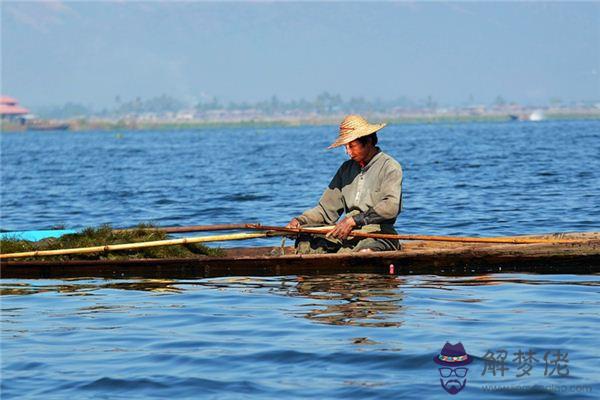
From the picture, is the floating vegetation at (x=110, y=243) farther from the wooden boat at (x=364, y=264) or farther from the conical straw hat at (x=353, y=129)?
the conical straw hat at (x=353, y=129)

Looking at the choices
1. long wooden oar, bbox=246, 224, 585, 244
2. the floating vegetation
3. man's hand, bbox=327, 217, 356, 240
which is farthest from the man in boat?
the floating vegetation

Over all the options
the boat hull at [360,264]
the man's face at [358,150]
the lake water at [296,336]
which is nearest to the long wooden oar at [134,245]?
the boat hull at [360,264]

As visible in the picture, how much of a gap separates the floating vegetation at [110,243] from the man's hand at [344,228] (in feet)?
5.62

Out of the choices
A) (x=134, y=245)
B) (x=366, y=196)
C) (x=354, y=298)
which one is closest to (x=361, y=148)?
(x=366, y=196)

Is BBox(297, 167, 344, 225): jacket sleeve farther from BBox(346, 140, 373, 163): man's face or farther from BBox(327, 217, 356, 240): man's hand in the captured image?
BBox(327, 217, 356, 240): man's hand

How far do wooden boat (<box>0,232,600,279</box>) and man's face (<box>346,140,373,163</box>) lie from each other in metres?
0.95

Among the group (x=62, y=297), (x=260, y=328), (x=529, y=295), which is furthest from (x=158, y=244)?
(x=529, y=295)

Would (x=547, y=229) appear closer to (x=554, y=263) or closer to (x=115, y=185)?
(x=554, y=263)

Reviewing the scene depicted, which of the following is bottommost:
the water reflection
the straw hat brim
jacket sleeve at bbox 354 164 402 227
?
the water reflection

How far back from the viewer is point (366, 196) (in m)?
11.1

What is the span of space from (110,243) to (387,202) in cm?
320

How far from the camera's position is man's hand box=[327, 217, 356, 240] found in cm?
1079

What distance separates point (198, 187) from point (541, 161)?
12.9 m

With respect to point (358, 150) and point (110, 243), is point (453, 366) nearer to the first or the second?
point (358, 150)
